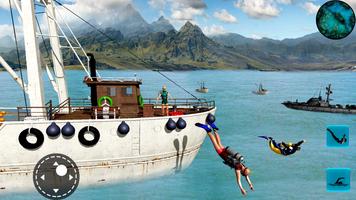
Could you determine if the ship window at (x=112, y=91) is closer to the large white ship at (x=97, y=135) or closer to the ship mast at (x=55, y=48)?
the large white ship at (x=97, y=135)

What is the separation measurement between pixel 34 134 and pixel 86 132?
10.7ft

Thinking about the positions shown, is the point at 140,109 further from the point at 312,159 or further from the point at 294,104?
the point at 294,104

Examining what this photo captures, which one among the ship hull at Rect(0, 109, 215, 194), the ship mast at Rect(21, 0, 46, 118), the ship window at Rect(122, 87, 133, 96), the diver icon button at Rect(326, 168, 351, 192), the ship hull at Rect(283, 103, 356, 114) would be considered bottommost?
the ship hull at Rect(283, 103, 356, 114)

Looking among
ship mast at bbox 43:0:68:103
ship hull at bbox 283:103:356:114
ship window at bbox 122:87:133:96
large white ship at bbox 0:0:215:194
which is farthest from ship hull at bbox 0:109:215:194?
ship hull at bbox 283:103:356:114

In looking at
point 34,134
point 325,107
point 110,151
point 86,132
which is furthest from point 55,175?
point 325,107

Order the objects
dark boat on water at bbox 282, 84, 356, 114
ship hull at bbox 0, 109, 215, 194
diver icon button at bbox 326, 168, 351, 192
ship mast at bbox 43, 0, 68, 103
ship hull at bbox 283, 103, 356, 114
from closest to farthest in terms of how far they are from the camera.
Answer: ship hull at bbox 0, 109, 215, 194, diver icon button at bbox 326, 168, 351, 192, ship mast at bbox 43, 0, 68, 103, ship hull at bbox 283, 103, 356, 114, dark boat on water at bbox 282, 84, 356, 114

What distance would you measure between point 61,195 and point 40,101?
6794 millimetres

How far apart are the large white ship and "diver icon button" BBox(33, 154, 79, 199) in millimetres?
395

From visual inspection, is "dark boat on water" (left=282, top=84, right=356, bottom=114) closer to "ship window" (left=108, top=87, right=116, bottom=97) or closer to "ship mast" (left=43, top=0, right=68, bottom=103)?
"ship window" (left=108, top=87, right=116, bottom=97)

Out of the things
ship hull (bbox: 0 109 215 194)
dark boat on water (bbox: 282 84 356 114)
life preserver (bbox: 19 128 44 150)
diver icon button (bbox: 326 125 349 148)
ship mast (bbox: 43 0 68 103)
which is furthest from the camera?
dark boat on water (bbox: 282 84 356 114)

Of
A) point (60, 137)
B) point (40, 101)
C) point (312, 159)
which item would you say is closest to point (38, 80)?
point (40, 101)

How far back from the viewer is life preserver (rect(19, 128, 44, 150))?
21906 millimetres

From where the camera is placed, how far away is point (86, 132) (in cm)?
2292

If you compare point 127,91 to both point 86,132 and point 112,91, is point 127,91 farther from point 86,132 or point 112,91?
point 86,132
